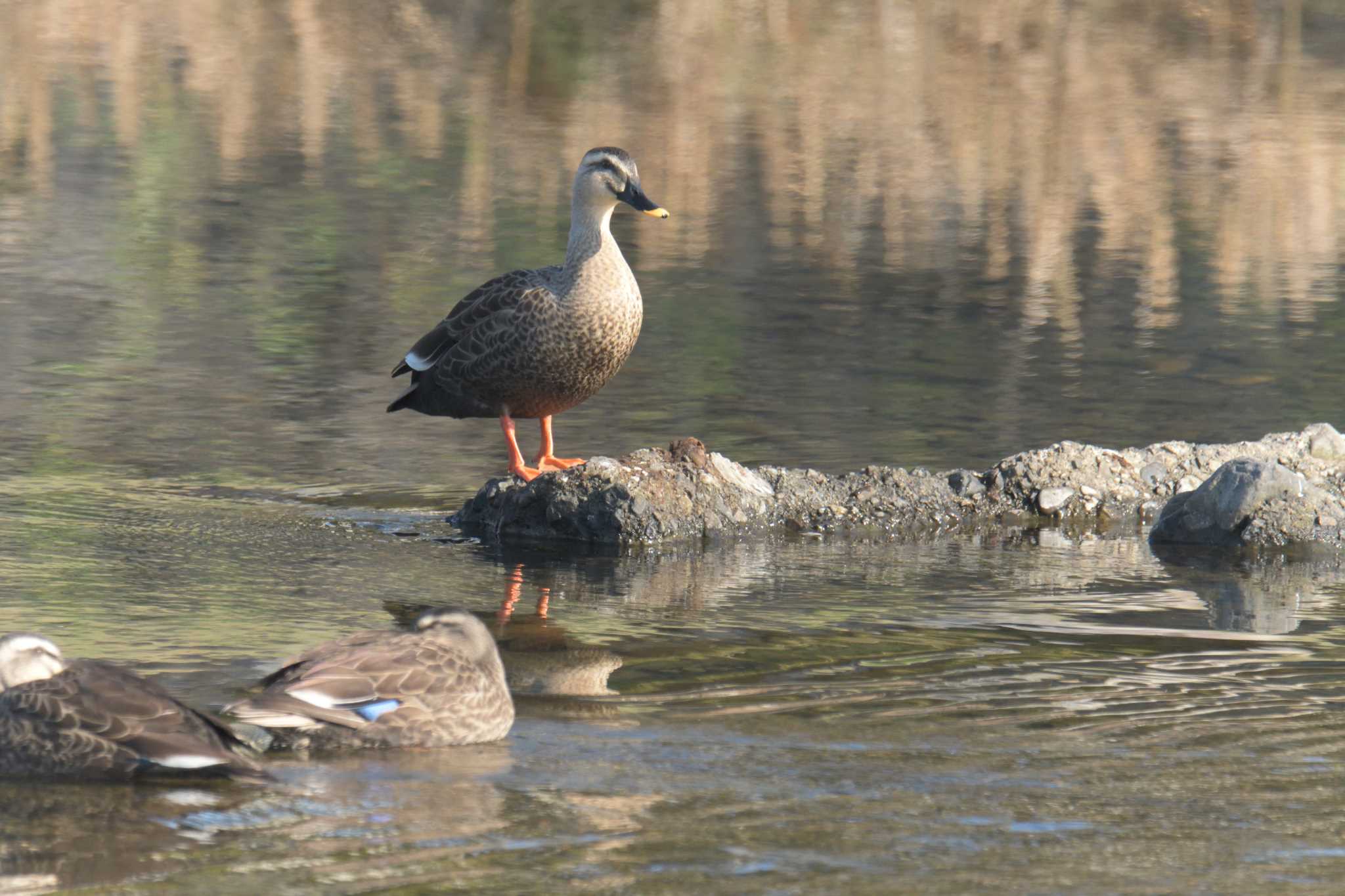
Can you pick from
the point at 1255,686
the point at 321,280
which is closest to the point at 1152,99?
the point at 321,280

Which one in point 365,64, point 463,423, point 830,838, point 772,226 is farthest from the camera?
point 365,64

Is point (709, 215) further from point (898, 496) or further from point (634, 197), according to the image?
point (898, 496)

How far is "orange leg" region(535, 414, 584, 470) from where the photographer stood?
9.40 metres

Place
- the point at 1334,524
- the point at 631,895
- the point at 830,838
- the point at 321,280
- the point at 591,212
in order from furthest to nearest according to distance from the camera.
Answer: the point at 321,280
the point at 591,212
the point at 1334,524
the point at 830,838
the point at 631,895

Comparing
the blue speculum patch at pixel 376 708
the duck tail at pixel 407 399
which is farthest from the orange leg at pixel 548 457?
the blue speculum patch at pixel 376 708

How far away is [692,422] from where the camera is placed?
11.0 m

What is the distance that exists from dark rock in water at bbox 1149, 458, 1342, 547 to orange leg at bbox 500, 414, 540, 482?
2.59 m

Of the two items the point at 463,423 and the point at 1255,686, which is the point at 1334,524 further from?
the point at 463,423

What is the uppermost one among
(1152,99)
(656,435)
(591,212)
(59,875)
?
(1152,99)

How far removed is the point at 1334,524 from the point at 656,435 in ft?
10.9

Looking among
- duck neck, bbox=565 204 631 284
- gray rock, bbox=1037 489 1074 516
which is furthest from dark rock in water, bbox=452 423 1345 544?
duck neck, bbox=565 204 631 284

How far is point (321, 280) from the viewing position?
587 inches

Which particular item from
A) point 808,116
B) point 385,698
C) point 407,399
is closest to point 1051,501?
point 407,399

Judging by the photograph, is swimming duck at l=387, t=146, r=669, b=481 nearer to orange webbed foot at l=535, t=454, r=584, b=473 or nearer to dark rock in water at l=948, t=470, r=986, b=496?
orange webbed foot at l=535, t=454, r=584, b=473
